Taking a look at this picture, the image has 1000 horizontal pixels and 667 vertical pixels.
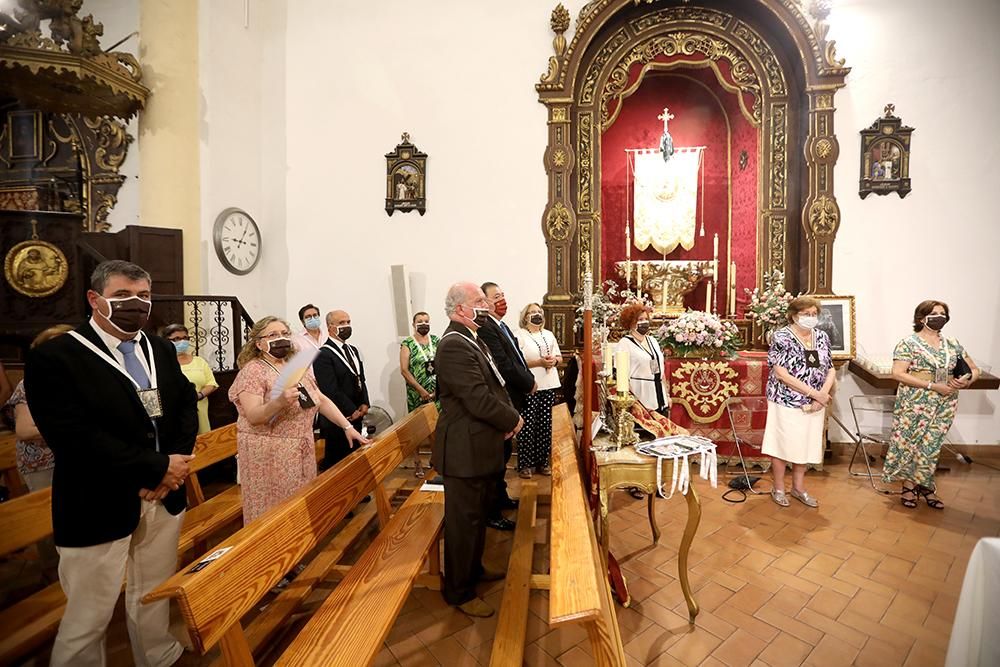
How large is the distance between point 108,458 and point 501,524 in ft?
8.69

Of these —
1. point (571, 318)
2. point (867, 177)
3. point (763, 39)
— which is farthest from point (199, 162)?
point (867, 177)

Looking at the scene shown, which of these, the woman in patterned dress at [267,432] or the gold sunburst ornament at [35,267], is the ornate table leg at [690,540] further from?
the gold sunburst ornament at [35,267]

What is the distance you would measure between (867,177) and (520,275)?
14.0 feet

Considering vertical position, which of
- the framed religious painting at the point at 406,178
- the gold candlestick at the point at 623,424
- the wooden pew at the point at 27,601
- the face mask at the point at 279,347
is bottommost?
the wooden pew at the point at 27,601

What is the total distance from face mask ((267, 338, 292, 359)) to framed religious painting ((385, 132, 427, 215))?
416 centimetres

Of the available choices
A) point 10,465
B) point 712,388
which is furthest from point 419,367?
point 10,465

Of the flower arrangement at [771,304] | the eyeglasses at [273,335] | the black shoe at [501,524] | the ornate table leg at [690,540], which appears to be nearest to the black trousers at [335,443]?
the black shoe at [501,524]

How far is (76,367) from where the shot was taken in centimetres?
199

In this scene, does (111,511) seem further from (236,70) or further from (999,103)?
(999,103)

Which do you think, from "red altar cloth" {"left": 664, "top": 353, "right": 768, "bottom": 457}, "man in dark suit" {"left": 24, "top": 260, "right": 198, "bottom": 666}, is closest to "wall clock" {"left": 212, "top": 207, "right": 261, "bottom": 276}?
"man in dark suit" {"left": 24, "top": 260, "right": 198, "bottom": 666}

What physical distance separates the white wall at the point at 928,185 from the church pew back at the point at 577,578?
17.6 feet

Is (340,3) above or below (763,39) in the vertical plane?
above

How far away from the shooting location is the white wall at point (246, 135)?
6.28 metres

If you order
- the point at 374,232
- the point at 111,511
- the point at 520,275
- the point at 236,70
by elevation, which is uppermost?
the point at 236,70
